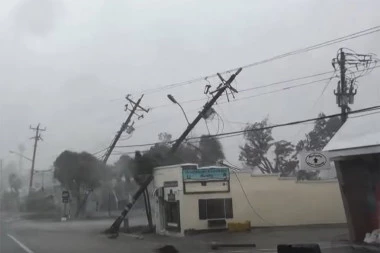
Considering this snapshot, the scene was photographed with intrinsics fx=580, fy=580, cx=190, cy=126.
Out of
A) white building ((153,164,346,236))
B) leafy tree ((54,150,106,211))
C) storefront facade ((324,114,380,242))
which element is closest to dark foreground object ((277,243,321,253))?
storefront facade ((324,114,380,242))

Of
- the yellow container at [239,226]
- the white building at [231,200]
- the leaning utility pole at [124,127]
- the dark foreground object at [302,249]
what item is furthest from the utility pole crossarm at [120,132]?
the dark foreground object at [302,249]

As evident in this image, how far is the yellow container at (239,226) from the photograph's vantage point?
98.5ft

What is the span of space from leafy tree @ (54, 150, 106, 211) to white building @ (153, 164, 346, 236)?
12.9 m

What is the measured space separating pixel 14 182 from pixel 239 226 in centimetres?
4591

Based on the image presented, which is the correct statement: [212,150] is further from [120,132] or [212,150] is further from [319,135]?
[319,135]

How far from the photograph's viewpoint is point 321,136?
70000 mm

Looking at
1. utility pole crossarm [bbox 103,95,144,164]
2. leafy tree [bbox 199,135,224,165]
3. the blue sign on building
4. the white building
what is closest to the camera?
the blue sign on building

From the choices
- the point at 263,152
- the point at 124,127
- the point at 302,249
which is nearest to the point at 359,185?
the point at 302,249

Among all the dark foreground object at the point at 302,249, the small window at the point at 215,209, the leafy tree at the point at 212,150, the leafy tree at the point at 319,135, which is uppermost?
the leafy tree at the point at 319,135

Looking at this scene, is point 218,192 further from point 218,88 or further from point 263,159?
point 263,159

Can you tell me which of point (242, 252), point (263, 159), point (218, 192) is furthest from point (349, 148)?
point (263, 159)

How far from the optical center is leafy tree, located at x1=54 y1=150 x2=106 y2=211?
46203mm

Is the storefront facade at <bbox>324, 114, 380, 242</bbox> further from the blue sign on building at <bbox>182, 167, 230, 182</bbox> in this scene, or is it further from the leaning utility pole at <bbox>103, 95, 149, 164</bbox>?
the leaning utility pole at <bbox>103, 95, 149, 164</bbox>

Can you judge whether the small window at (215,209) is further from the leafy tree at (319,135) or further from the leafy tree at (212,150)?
the leafy tree at (319,135)
